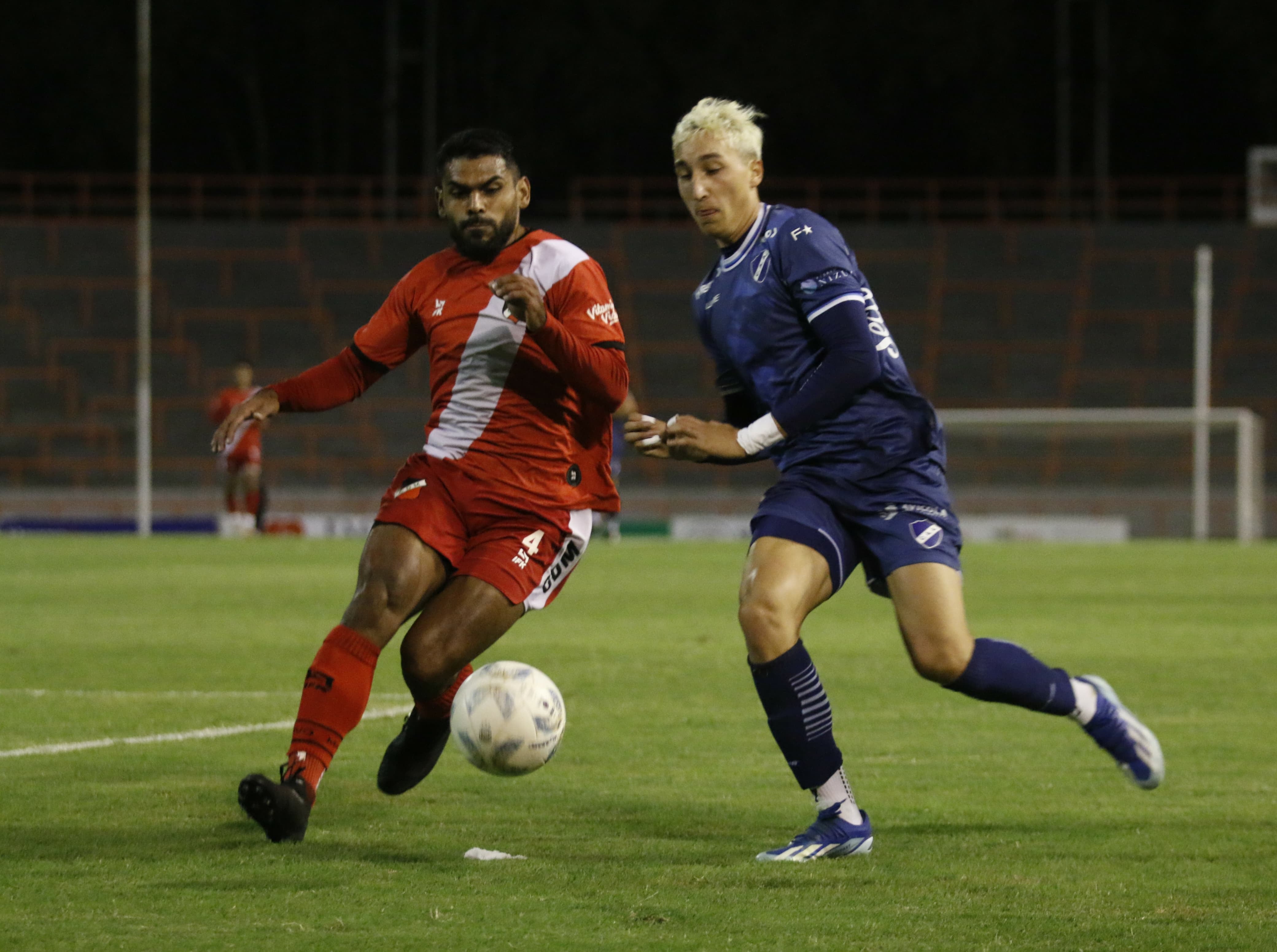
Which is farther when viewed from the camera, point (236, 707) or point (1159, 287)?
point (1159, 287)

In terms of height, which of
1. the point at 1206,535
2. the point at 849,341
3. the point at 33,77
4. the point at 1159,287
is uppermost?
the point at 33,77

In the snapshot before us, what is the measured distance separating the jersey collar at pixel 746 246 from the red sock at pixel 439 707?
58.0 inches

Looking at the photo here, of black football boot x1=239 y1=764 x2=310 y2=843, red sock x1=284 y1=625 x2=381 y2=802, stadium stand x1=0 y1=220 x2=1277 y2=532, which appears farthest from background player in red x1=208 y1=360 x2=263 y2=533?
black football boot x1=239 y1=764 x2=310 y2=843

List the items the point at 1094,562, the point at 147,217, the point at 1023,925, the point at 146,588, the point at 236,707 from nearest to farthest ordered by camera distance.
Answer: the point at 1023,925, the point at 236,707, the point at 146,588, the point at 1094,562, the point at 147,217

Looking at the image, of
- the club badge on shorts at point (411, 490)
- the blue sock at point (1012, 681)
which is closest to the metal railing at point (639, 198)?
the club badge on shorts at point (411, 490)

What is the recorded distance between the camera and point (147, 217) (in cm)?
2636

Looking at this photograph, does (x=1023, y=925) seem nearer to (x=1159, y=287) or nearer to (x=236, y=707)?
(x=236, y=707)

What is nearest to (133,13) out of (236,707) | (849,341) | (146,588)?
(146,588)

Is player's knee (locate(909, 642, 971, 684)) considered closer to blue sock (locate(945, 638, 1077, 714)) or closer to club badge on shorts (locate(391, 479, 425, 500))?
blue sock (locate(945, 638, 1077, 714))

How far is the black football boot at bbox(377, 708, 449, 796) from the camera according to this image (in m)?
5.67

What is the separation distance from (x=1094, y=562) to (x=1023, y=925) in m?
16.7

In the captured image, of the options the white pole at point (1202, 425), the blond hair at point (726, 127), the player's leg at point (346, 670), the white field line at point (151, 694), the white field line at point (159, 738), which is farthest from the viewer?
the white pole at point (1202, 425)

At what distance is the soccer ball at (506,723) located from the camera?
5.11m

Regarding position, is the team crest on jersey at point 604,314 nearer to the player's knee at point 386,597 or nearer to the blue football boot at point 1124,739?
the player's knee at point 386,597
